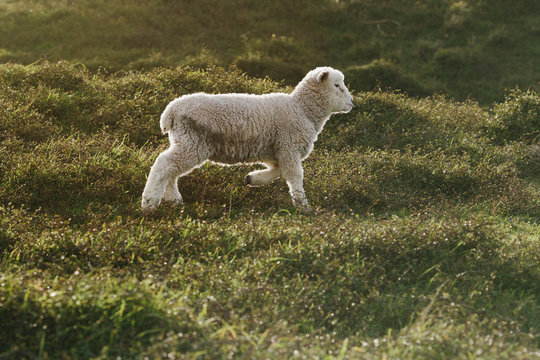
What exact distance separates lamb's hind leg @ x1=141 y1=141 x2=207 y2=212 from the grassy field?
0.63 feet

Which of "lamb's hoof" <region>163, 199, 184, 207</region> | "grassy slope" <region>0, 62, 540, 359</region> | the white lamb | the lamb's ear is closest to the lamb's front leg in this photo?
the white lamb

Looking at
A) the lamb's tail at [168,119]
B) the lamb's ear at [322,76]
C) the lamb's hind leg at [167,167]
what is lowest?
the lamb's hind leg at [167,167]

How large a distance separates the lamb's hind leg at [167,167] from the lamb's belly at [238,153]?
0.97 ft

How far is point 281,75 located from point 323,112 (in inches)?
253

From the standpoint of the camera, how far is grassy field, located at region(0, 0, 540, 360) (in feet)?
11.2

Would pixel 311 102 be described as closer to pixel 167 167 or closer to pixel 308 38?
pixel 167 167

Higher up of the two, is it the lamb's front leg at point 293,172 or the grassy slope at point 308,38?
the grassy slope at point 308,38

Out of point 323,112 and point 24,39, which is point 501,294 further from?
point 24,39

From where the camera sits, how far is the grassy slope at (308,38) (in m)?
13.4

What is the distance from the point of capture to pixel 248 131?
607cm

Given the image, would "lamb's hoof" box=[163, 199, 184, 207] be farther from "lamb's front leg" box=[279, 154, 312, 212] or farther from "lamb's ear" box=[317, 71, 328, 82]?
"lamb's ear" box=[317, 71, 328, 82]

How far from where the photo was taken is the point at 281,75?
1294cm

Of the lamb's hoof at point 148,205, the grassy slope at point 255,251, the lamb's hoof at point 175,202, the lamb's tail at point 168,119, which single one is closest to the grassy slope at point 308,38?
the grassy slope at point 255,251

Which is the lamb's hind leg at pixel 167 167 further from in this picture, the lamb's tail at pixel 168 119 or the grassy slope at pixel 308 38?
the grassy slope at pixel 308 38
